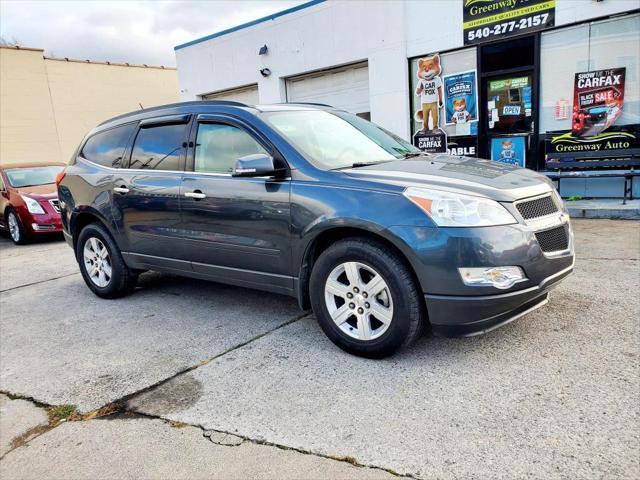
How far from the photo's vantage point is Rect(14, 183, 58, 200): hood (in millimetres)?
9734

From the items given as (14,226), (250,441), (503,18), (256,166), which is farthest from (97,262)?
(503,18)

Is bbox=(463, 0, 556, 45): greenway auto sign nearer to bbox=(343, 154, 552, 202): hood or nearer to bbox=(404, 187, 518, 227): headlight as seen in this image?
bbox=(343, 154, 552, 202): hood

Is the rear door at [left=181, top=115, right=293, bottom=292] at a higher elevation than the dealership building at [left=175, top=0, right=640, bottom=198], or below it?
below

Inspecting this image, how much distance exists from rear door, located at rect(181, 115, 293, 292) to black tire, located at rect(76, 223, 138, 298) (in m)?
1.22

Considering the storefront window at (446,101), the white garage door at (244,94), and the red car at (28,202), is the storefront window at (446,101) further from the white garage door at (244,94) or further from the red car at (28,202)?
the red car at (28,202)

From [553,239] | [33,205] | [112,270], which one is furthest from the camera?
[33,205]

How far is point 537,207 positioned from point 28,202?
31.0ft

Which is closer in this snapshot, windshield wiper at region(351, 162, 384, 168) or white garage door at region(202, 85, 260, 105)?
windshield wiper at region(351, 162, 384, 168)

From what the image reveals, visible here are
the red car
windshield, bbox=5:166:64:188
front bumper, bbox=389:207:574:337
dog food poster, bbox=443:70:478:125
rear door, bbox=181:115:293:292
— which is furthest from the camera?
windshield, bbox=5:166:64:188

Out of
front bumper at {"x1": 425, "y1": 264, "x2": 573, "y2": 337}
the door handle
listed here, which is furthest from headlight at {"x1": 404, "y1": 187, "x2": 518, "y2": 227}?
the door handle

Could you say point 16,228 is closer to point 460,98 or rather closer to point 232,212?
point 232,212

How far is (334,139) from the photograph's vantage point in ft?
13.6

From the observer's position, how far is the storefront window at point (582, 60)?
826 cm

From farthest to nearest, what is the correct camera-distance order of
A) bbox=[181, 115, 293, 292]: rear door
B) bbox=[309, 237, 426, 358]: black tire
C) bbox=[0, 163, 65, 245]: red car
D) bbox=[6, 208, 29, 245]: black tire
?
bbox=[6, 208, 29, 245]: black tire < bbox=[0, 163, 65, 245]: red car < bbox=[181, 115, 293, 292]: rear door < bbox=[309, 237, 426, 358]: black tire
